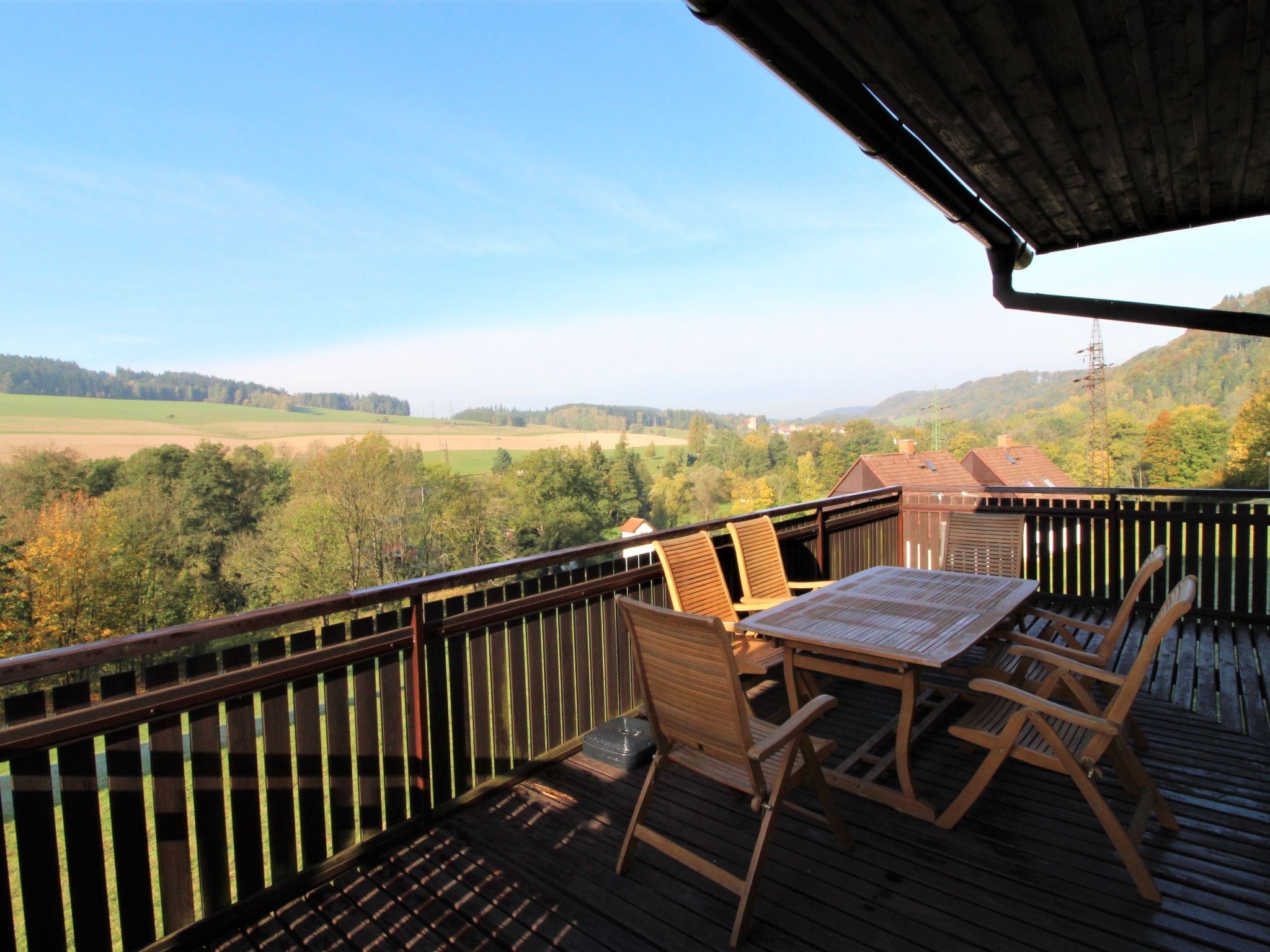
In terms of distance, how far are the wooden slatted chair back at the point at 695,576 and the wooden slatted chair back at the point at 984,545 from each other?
162 cm

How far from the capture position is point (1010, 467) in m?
28.9

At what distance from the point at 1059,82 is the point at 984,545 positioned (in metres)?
2.98

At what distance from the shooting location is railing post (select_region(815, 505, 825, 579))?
517 centimetres

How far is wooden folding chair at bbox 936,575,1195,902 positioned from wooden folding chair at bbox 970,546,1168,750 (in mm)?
196

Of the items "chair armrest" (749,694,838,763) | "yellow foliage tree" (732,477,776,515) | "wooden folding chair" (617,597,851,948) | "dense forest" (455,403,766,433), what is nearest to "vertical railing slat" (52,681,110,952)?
"wooden folding chair" (617,597,851,948)

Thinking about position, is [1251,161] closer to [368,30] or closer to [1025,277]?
[1025,277]

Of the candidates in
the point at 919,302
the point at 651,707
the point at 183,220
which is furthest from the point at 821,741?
the point at 183,220

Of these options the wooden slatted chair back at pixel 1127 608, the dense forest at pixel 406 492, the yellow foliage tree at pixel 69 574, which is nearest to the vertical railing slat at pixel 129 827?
the wooden slatted chair back at pixel 1127 608

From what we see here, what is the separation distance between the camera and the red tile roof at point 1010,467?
93.9 feet

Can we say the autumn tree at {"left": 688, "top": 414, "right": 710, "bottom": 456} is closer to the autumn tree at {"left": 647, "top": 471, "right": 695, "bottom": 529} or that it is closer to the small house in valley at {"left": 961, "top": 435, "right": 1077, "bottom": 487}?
the autumn tree at {"left": 647, "top": 471, "right": 695, "bottom": 529}

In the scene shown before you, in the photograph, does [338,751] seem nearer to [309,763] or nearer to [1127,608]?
[309,763]

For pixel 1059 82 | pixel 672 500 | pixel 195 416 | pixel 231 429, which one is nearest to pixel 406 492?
pixel 672 500

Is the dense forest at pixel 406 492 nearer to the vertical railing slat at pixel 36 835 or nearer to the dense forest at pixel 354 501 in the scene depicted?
the dense forest at pixel 354 501

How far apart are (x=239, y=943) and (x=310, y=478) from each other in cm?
4889
